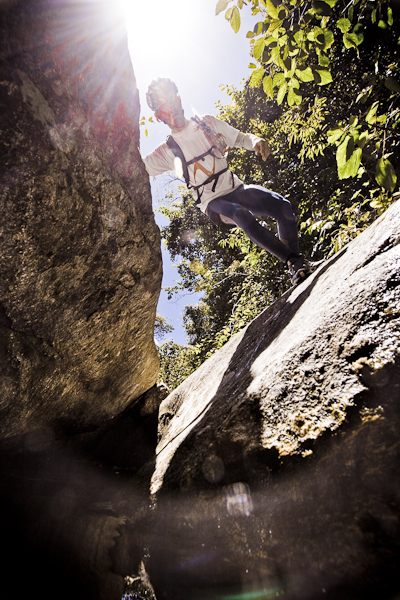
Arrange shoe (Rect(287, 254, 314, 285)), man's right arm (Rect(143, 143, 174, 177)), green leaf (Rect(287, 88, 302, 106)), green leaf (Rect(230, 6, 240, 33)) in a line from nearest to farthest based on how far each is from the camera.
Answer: green leaf (Rect(230, 6, 240, 33))
green leaf (Rect(287, 88, 302, 106))
shoe (Rect(287, 254, 314, 285))
man's right arm (Rect(143, 143, 174, 177))

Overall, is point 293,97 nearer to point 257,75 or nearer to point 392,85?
point 257,75

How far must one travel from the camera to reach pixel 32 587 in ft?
4.86

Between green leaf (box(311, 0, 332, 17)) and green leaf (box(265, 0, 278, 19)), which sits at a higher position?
green leaf (box(265, 0, 278, 19))

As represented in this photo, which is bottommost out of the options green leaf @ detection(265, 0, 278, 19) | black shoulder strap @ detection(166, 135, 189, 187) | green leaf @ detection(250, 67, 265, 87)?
green leaf @ detection(250, 67, 265, 87)

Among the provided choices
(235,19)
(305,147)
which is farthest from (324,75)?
(305,147)

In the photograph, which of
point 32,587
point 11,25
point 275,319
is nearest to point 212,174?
point 275,319

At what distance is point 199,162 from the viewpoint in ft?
9.49

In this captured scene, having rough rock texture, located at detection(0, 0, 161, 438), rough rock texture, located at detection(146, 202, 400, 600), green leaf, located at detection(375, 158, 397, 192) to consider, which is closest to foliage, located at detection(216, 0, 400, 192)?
green leaf, located at detection(375, 158, 397, 192)

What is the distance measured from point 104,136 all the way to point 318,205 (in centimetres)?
648

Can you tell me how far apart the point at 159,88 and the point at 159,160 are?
640 millimetres

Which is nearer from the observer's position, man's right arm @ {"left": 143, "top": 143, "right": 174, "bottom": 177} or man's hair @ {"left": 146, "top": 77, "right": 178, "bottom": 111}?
man's hair @ {"left": 146, "top": 77, "right": 178, "bottom": 111}

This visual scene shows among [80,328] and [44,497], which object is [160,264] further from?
[44,497]

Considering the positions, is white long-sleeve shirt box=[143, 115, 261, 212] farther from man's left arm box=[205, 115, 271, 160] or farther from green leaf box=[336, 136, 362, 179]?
green leaf box=[336, 136, 362, 179]

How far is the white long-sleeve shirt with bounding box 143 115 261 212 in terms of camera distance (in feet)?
9.45
